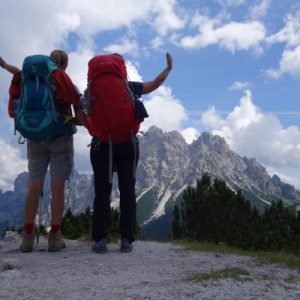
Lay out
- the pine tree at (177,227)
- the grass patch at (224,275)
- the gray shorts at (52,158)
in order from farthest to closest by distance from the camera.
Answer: the pine tree at (177,227) < the gray shorts at (52,158) < the grass patch at (224,275)

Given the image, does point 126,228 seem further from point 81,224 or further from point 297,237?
point 297,237

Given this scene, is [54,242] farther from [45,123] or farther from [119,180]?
[45,123]

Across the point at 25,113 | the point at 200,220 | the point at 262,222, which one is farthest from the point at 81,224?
the point at 262,222

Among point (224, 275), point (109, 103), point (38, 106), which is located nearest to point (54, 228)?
point (38, 106)

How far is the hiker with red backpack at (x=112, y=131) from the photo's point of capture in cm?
649

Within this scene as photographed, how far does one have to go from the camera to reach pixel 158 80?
23.2 feet

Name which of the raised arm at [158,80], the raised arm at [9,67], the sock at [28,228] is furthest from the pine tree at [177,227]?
the raised arm at [9,67]

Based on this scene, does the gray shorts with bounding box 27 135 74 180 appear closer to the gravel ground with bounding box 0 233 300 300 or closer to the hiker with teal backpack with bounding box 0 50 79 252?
the hiker with teal backpack with bounding box 0 50 79 252

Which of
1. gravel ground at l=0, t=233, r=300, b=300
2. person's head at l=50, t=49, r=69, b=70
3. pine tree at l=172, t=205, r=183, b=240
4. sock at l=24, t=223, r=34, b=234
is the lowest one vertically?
gravel ground at l=0, t=233, r=300, b=300

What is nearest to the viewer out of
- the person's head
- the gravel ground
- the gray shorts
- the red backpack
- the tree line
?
the gravel ground

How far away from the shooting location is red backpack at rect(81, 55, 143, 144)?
6.46 meters

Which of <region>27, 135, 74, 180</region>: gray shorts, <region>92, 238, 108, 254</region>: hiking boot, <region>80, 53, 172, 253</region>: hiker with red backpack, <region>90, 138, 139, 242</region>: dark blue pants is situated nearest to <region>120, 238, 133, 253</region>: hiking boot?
<region>80, 53, 172, 253</region>: hiker with red backpack

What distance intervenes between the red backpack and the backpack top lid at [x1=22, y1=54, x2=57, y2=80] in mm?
690

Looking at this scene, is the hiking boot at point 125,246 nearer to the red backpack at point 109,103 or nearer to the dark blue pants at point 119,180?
the dark blue pants at point 119,180
